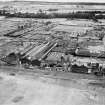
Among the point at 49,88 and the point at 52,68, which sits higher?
the point at 52,68

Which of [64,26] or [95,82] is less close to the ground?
[64,26]

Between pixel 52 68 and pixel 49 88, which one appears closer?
pixel 49 88

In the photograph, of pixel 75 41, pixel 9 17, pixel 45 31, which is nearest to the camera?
pixel 75 41

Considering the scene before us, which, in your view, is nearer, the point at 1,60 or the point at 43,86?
the point at 43,86

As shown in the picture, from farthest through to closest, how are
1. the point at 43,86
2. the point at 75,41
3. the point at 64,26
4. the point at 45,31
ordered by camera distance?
the point at 64,26, the point at 45,31, the point at 75,41, the point at 43,86

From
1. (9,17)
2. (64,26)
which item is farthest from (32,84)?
(9,17)

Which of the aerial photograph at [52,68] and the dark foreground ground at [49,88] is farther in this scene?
the aerial photograph at [52,68]

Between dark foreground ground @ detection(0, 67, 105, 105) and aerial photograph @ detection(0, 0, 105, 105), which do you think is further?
aerial photograph @ detection(0, 0, 105, 105)

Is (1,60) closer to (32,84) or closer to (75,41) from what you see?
(32,84)
